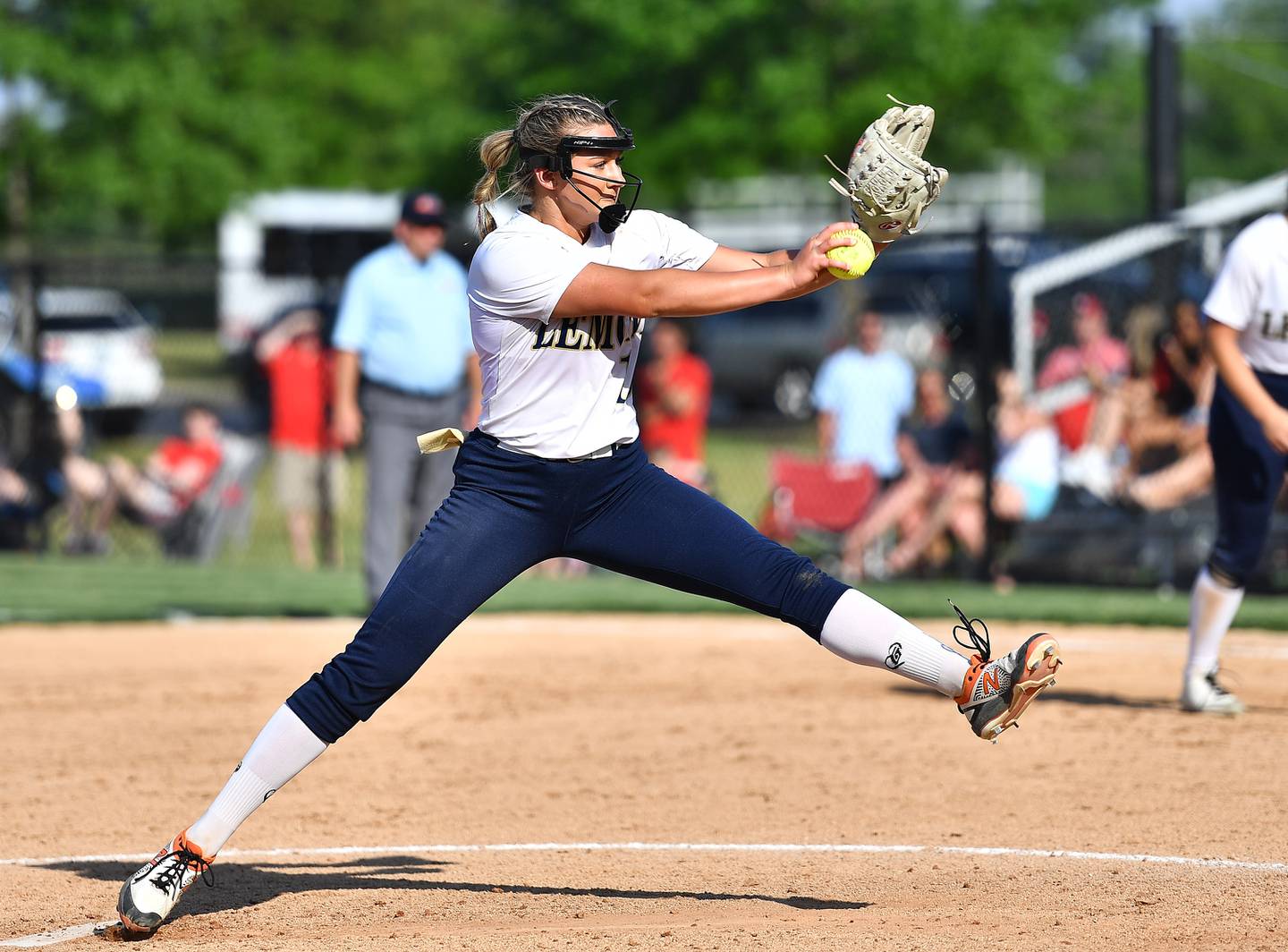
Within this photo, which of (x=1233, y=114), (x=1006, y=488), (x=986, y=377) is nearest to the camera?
(x=1006, y=488)

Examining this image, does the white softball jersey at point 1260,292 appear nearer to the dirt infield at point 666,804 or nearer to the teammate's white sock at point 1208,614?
the teammate's white sock at point 1208,614

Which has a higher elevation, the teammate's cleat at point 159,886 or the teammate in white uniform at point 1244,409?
the teammate in white uniform at point 1244,409

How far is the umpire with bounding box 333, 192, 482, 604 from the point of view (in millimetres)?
9531

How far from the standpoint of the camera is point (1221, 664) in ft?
28.7

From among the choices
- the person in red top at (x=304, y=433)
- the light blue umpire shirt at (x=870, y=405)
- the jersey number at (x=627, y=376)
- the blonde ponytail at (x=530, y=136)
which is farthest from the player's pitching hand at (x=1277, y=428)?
the person in red top at (x=304, y=433)

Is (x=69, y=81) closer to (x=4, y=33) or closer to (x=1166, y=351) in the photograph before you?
(x=4, y=33)

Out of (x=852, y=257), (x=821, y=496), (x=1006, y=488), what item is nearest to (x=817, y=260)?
(x=852, y=257)

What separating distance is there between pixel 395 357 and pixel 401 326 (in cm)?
17

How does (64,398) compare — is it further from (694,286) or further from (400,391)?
(694,286)

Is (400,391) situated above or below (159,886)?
above

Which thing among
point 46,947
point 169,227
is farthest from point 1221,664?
point 169,227

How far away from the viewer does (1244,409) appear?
274 inches

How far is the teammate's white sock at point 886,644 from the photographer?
4730 millimetres

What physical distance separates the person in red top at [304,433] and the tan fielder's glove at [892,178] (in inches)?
389
